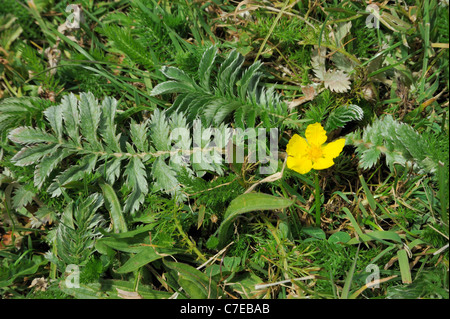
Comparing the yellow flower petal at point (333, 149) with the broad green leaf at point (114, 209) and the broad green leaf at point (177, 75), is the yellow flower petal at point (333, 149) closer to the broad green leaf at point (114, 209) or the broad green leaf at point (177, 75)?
the broad green leaf at point (177, 75)

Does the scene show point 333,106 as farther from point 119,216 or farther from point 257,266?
point 119,216

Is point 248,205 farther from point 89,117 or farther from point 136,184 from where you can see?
point 89,117

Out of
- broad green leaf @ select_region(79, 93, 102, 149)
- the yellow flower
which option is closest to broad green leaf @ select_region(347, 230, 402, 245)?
the yellow flower

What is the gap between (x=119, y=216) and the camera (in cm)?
257

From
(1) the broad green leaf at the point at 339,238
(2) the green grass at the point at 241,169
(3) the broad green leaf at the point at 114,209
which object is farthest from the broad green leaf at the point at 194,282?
(1) the broad green leaf at the point at 339,238

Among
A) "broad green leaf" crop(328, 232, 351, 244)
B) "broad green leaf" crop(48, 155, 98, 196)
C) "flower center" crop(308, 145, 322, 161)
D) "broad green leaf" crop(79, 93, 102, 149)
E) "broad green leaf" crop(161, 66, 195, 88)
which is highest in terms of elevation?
"broad green leaf" crop(161, 66, 195, 88)

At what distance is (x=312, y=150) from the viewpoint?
2.40 m

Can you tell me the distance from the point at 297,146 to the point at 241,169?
361mm

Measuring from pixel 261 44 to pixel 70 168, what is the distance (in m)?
1.52

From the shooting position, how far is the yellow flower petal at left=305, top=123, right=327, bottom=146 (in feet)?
7.95

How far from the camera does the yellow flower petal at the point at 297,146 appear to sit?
243cm

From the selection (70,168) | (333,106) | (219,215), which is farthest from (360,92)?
(70,168)

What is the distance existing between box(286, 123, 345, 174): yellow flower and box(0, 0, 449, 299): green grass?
9 cm

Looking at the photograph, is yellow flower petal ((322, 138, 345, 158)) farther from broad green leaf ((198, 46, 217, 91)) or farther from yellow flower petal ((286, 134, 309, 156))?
broad green leaf ((198, 46, 217, 91))
